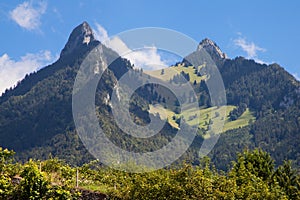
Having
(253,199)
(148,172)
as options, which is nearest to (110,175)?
(148,172)

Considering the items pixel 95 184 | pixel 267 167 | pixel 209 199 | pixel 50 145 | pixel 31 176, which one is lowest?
pixel 209 199

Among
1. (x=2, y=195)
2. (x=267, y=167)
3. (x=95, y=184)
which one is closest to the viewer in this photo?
(x=2, y=195)

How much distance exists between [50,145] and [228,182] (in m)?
185

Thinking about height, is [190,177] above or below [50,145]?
below

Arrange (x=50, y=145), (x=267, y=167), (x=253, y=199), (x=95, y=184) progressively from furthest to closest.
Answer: (x=50, y=145), (x=267, y=167), (x=95, y=184), (x=253, y=199)

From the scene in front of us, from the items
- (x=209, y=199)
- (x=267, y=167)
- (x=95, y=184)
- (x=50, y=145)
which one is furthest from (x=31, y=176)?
(x=50, y=145)

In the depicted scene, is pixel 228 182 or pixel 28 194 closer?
pixel 28 194

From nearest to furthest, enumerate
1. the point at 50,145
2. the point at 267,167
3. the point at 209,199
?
the point at 209,199 → the point at 267,167 → the point at 50,145

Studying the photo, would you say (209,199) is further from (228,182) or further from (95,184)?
(95,184)

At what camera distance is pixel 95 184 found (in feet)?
78.0

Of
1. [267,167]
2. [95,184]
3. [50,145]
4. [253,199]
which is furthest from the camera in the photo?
[50,145]

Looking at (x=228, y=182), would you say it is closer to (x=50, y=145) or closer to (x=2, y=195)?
(x=2, y=195)

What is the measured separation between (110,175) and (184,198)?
6.60 metres

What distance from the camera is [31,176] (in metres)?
18.5
